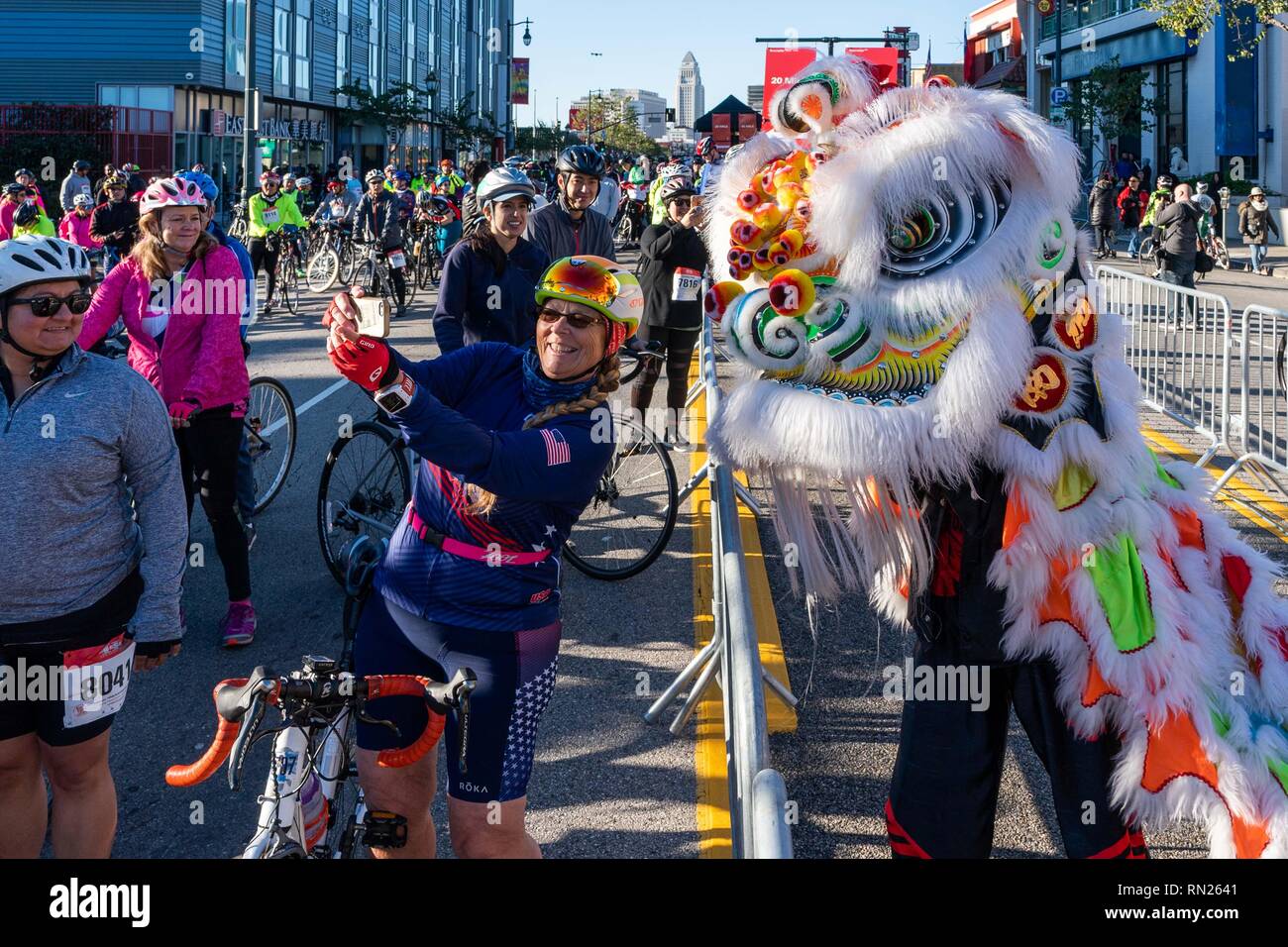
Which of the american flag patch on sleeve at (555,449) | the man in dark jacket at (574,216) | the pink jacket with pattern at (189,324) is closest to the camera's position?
the american flag patch on sleeve at (555,449)

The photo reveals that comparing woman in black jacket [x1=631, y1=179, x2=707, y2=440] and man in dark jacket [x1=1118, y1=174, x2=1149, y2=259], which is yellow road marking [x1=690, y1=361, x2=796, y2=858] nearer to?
woman in black jacket [x1=631, y1=179, x2=707, y2=440]

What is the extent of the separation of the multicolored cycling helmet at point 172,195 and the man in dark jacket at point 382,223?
1230 centimetres

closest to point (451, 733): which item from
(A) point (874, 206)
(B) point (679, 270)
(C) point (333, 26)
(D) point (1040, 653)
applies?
(D) point (1040, 653)

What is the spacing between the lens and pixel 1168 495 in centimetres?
328

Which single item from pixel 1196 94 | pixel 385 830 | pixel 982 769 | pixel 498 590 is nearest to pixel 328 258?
pixel 498 590

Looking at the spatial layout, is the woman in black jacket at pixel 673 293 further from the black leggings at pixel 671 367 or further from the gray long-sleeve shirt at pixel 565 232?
the gray long-sleeve shirt at pixel 565 232

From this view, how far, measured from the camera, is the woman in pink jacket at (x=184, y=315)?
600cm

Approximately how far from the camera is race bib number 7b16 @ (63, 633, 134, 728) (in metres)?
3.65

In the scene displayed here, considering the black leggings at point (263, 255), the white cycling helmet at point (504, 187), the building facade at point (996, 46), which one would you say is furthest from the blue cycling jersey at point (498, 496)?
the building facade at point (996, 46)

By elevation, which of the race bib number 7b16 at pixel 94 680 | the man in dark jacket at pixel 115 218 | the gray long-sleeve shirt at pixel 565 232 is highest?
the man in dark jacket at pixel 115 218

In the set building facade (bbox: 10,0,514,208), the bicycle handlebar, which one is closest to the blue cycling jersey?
the bicycle handlebar

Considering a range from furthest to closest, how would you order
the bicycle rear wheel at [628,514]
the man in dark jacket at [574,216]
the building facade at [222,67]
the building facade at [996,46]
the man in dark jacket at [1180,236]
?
the building facade at [996,46] < the building facade at [222,67] < the man in dark jacket at [1180,236] < the man in dark jacket at [574,216] < the bicycle rear wheel at [628,514]

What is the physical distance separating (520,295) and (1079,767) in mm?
4533

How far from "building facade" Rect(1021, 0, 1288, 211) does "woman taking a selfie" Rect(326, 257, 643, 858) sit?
34.8 meters
